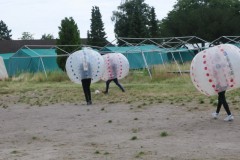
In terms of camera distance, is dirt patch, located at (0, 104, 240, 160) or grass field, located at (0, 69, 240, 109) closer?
dirt patch, located at (0, 104, 240, 160)

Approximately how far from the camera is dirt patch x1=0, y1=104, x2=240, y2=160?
24.4ft

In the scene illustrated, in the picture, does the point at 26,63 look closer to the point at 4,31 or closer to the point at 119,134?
the point at 119,134

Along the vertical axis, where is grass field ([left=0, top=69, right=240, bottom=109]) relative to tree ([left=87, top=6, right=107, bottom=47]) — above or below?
below

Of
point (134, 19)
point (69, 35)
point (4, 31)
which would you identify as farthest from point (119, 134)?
point (4, 31)

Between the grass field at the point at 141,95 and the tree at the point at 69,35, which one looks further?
the tree at the point at 69,35

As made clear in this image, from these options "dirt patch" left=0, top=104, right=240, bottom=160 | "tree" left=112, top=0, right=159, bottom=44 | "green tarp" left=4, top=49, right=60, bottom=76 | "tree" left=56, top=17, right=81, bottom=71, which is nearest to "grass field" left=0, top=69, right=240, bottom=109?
"dirt patch" left=0, top=104, right=240, bottom=160

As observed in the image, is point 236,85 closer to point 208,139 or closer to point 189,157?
point 208,139

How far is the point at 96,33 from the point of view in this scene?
7169cm

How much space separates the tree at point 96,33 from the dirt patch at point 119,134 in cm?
5629

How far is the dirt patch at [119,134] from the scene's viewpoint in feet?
24.4

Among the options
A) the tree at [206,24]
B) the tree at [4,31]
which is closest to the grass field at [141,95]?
the tree at [206,24]

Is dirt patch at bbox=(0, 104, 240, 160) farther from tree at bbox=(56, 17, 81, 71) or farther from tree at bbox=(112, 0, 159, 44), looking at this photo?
tree at bbox=(112, 0, 159, 44)

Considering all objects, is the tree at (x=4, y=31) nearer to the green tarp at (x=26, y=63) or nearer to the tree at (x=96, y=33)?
the tree at (x=96, y=33)

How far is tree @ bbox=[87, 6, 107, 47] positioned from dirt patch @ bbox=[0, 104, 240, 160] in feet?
185
